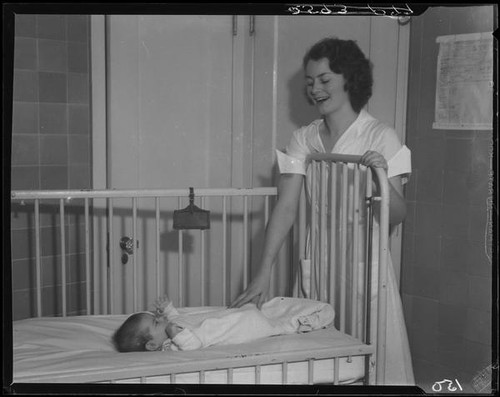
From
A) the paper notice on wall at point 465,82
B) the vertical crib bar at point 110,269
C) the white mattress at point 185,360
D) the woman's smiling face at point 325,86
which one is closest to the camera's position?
the white mattress at point 185,360

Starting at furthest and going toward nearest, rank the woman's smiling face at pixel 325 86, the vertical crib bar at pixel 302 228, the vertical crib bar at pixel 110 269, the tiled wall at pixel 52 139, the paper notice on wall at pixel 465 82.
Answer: the tiled wall at pixel 52 139 → the vertical crib bar at pixel 110 269 → the vertical crib bar at pixel 302 228 → the woman's smiling face at pixel 325 86 → the paper notice on wall at pixel 465 82

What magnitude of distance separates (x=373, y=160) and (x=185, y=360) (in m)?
0.53

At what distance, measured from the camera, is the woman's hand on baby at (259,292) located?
158 centimetres

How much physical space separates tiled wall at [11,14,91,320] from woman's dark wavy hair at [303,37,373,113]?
877mm

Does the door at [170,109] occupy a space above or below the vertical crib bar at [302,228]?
above

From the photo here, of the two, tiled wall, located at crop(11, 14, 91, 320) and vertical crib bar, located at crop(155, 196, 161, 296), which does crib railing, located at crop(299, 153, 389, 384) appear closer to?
vertical crib bar, located at crop(155, 196, 161, 296)

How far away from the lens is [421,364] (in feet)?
4.79

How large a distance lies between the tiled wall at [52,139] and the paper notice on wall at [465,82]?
1085mm

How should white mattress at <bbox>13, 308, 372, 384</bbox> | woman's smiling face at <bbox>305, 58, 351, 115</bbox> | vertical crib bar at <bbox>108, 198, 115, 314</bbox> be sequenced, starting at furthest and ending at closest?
1. vertical crib bar at <bbox>108, 198, 115, 314</bbox>
2. woman's smiling face at <bbox>305, 58, 351, 115</bbox>
3. white mattress at <bbox>13, 308, 372, 384</bbox>

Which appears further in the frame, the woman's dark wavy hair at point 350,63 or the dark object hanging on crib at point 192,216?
the dark object hanging on crib at point 192,216

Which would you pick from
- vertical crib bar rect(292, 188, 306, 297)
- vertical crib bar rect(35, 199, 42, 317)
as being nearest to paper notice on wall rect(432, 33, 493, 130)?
vertical crib bar rect(292, 188, 306, 297)

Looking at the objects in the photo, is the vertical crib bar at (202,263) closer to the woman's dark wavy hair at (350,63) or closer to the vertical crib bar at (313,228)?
the vertical crib bar at (313,228)

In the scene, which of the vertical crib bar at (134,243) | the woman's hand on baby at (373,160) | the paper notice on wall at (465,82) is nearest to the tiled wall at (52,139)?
the vertical crib bar at (134,243)

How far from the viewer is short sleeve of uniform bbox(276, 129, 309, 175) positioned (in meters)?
1.52
